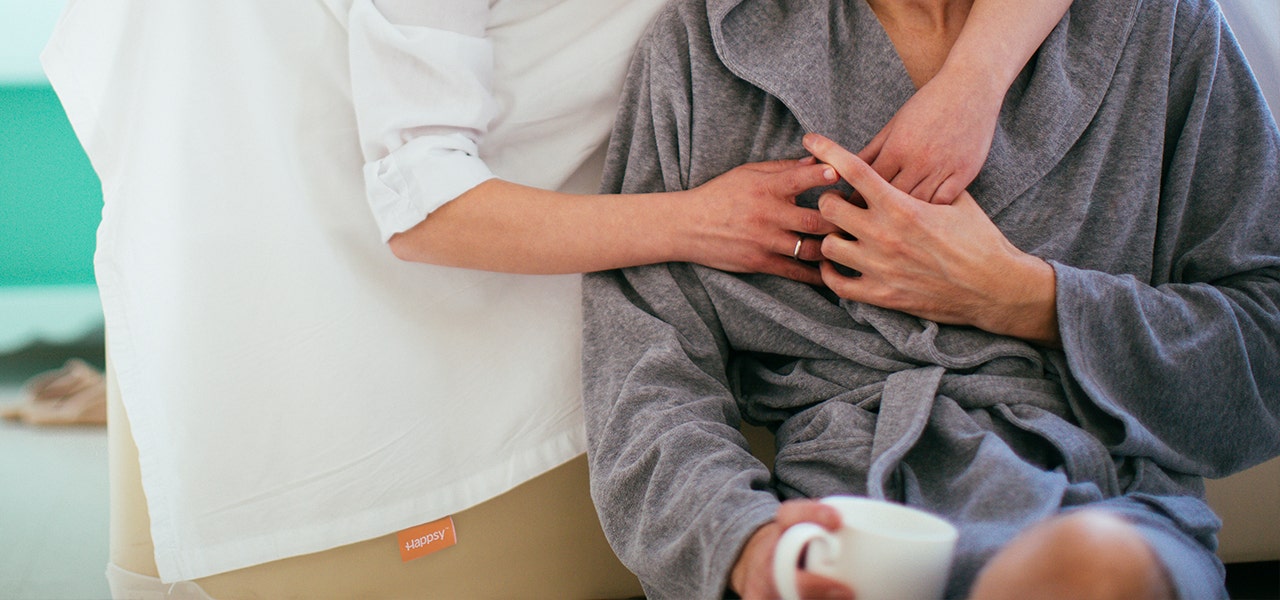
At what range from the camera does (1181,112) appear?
3.32 feet

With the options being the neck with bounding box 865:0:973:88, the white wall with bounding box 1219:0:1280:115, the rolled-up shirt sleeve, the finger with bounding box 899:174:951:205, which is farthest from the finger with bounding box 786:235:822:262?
the white wall with bounding box 1219:0:1280:115

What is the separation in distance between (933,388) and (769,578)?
345 millimetres

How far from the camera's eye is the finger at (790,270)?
1000mm

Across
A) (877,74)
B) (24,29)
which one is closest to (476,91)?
(877,74)

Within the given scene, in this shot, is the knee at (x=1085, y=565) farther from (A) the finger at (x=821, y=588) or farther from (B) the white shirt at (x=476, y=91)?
(B) the white shirt at (x=476, y=91)

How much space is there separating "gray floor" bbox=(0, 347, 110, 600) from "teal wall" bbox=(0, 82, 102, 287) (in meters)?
0.16

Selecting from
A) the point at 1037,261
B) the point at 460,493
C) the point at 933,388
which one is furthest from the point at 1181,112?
the point at 460,493

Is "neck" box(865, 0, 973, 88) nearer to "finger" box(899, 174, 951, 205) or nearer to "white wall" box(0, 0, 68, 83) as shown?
"finger" box(899, 174, 951, 205)

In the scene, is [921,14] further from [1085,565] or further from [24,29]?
[24,29]

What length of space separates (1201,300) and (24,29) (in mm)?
1741

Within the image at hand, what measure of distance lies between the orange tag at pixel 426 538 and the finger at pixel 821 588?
596 millimetres

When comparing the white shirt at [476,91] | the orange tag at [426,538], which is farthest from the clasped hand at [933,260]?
the orange tag at [426,538]

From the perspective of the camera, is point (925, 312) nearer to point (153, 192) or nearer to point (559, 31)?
point (559, 31)

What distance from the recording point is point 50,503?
1.51 metres
